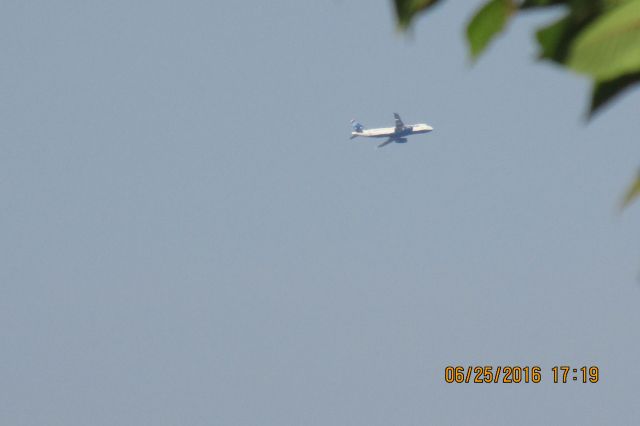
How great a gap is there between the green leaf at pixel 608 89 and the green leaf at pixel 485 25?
0.95 ft

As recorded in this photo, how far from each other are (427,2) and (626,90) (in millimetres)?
548

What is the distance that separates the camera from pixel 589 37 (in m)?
2.10

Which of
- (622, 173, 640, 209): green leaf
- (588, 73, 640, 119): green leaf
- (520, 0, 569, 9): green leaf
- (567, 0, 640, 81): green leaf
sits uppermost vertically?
(520, 0, 569, 9): green leaf

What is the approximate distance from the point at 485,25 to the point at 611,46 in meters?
0.40

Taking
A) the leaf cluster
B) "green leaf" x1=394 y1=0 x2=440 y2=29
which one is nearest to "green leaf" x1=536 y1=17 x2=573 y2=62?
the leaf cluster

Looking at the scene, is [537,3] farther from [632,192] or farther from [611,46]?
[632,192]

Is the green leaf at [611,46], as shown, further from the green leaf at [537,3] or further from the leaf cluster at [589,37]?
the green leaf at [537,3]

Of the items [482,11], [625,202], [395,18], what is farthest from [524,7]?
[625,202]

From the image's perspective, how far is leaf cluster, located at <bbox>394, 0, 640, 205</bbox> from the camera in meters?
2.05

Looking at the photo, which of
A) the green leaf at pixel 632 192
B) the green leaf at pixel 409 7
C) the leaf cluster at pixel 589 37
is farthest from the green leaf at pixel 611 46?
the green leaf at pixel 409 7

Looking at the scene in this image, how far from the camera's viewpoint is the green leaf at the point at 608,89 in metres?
2.11

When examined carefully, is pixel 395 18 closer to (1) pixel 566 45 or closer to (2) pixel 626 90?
(1) pixel 566 45

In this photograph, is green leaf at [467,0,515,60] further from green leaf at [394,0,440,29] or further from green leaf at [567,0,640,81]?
green leaf at [567,0,640,81]

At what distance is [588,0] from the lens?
2.16 metres
